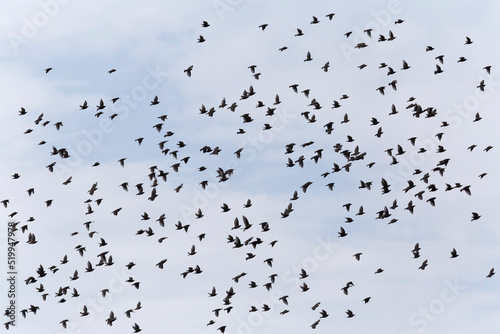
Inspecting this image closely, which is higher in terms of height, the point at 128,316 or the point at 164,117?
the point at 164,117

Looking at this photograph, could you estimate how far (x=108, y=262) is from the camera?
249 feet

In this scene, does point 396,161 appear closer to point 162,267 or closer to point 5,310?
point 162,267

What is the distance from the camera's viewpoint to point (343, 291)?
81438 millimetres

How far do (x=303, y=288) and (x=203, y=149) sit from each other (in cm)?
1662

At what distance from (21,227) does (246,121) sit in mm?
23244

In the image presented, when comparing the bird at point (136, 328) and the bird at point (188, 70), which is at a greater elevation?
the bird at point (188, 70)

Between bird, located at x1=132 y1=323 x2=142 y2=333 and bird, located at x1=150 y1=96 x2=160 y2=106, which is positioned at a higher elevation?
bird, located at x1=150 y1=96 x2=160 y2=106

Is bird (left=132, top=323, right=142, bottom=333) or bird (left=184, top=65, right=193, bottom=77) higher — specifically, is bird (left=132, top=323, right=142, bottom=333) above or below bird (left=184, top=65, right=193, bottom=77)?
below

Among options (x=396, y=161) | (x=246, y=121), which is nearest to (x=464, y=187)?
(x=396, y=161)

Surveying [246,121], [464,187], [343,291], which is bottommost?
[343,291]

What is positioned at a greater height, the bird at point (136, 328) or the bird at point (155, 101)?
the bird at point (155, 101)

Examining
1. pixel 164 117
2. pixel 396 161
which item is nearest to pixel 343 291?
pixel 396 161

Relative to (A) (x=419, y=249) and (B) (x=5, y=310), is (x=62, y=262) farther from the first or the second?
(A) (x=419, y=249)

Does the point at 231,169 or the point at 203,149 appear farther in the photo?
the point at 203,149
